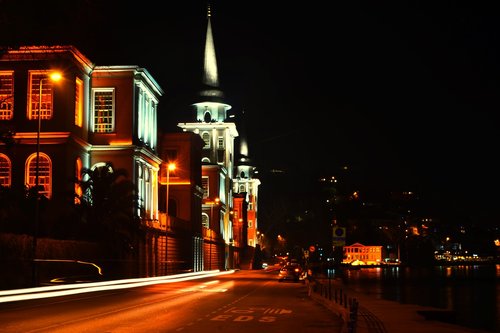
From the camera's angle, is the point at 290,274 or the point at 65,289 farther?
the point at 290,274

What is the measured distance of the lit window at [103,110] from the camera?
229 feet

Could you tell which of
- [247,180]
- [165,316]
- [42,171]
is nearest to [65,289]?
[165,316]

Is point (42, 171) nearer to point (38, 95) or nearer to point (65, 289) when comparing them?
point (38, 95)

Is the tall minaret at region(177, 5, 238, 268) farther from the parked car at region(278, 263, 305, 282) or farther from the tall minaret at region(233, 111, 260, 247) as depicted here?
the parked car at region(278, 263, 305, 282)

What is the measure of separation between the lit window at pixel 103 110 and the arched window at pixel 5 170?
989cm

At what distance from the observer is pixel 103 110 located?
6981cm

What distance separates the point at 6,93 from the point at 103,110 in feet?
32.9

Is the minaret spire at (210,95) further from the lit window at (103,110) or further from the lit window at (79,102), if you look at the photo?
the lit window at (79,102)

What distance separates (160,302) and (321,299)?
7.23m

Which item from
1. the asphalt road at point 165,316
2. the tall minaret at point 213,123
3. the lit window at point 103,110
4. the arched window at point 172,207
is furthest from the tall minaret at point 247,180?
the asphalt road at point 165,316

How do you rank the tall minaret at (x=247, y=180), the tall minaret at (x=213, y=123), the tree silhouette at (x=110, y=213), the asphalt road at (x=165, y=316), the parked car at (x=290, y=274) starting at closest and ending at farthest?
the asphalt road at (x=165, y=316) < the tree silhouette at (x=110, y=213) < the parked car at (x=290, y=274) < the tall minaret at (x=213, y=123) < the tall minaret at (x=247, y=180)

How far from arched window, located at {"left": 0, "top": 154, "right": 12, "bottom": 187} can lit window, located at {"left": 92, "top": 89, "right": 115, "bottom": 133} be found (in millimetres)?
9887

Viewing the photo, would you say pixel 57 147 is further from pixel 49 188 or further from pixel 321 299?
pixel 321 299

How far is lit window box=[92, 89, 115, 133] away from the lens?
69750mm
